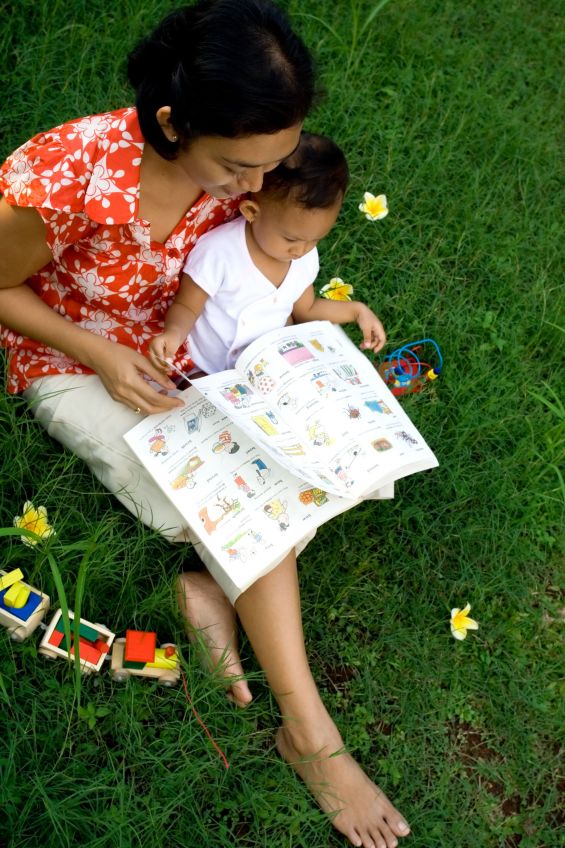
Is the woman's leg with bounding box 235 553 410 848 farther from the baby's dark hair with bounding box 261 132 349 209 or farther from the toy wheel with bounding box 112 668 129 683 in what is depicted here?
the baby's dark hair with bounding box 261 132 349 209

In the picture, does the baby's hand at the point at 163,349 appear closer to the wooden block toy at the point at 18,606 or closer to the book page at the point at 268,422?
the book page at the point at 268,422

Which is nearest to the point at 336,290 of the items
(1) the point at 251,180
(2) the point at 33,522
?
(1) the point at 251,180

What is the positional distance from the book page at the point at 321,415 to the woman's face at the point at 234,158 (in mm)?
452

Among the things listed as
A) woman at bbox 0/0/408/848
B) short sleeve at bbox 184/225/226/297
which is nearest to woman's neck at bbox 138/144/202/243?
woman at bbox 0/0/408/848

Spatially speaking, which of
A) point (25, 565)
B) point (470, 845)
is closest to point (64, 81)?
point (25, 565)

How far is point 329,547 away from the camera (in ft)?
6.81

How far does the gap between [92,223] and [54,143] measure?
0.54 ft

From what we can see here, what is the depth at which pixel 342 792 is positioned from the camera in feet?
5.64

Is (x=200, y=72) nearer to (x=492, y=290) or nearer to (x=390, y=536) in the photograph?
(x=390, y=536)

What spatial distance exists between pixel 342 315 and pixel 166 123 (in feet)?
2.72

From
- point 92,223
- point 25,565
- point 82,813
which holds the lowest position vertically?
point 82,813

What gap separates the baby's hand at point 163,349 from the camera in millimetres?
1659

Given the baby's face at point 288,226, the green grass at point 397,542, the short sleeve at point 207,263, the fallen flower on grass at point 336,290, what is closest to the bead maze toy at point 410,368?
the green grass at point 397,542

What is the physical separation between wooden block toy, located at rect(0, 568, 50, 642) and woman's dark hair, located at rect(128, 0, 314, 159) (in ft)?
3.14
